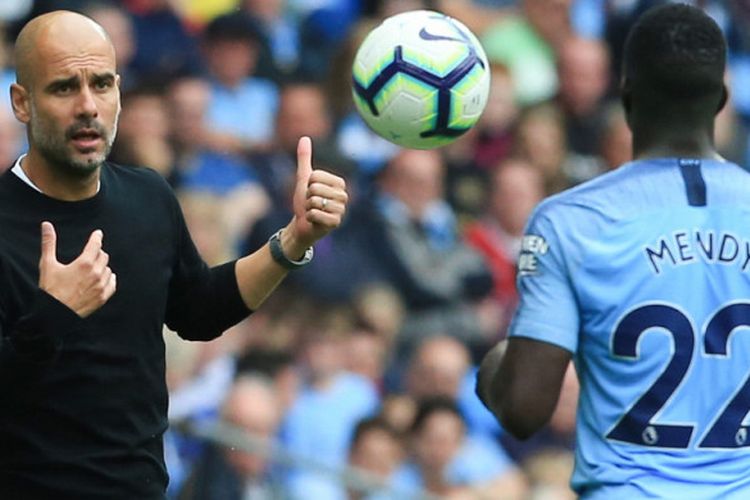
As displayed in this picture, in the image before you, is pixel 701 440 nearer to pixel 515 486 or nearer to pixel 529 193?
pixel 515 486

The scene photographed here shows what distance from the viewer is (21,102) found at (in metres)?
4.90

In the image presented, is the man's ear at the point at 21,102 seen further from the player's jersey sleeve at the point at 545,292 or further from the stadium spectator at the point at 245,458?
the stadium spectator at the point at 245,458

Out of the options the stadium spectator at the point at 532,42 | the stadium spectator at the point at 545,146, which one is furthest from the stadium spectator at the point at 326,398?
the stadium spectator at the point at 532,42

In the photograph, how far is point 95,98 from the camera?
4820 mm

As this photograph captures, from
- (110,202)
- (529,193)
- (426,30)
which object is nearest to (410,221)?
(529,193)

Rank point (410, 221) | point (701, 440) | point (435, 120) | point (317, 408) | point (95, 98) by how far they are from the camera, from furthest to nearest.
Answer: point (410, 221) < point (317, 408) < point (435, 120) < point (95, 98) < point (701, 440)

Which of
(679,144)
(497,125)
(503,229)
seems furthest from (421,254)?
(679,144)

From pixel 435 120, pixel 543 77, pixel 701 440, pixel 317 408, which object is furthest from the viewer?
pixel 543 77

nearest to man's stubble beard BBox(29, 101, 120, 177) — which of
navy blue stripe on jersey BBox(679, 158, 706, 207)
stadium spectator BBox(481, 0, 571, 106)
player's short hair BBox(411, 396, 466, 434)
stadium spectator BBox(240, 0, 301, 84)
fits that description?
navy blue stripe on jersey BBox(679, 158, 706, 207)

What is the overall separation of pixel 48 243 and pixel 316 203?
874 millimetres

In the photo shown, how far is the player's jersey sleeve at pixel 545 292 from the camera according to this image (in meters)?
4.45

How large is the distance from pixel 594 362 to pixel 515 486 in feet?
18.1

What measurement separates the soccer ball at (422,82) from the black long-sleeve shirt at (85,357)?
38.0 inches

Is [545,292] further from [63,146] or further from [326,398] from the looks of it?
[326,398]
